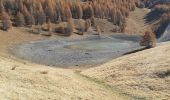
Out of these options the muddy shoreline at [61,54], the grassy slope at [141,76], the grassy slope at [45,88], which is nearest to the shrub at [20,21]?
the muddy shoreline at [61,54]

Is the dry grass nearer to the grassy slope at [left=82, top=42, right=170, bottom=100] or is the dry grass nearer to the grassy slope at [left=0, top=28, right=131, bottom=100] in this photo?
the grassy slope at [left=0, top=28, right=131, bottom=100]

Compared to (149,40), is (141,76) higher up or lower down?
higher up

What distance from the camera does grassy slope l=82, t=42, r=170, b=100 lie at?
49.1 m

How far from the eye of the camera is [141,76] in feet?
191

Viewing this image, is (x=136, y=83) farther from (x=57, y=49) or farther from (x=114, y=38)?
(x=114, y=38)

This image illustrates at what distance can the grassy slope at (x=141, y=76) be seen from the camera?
49.1 m

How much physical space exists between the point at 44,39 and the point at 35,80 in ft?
414

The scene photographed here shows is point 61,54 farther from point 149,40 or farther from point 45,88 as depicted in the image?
point 45,88

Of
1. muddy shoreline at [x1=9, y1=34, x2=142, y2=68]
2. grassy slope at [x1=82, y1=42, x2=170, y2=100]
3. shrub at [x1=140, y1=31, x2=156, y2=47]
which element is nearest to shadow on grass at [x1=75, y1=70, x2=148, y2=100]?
grassy slope at [x1=82, y1=42, x2=170, y2=100]

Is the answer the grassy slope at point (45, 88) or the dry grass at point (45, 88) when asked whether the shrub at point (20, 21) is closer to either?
the grassy slope at point (45, 88)

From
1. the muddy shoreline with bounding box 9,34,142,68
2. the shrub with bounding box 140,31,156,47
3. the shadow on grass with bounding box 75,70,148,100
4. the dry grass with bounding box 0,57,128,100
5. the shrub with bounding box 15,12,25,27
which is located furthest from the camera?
the shrub with bounding box 15,12,25,27

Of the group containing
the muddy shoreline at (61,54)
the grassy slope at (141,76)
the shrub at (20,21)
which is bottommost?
the shrub at (20,21)

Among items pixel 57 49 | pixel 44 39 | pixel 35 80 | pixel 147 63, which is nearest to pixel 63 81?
pixel 35 80

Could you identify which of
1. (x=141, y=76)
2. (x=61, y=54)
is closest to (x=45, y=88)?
Answer: (x=141, y=76)
